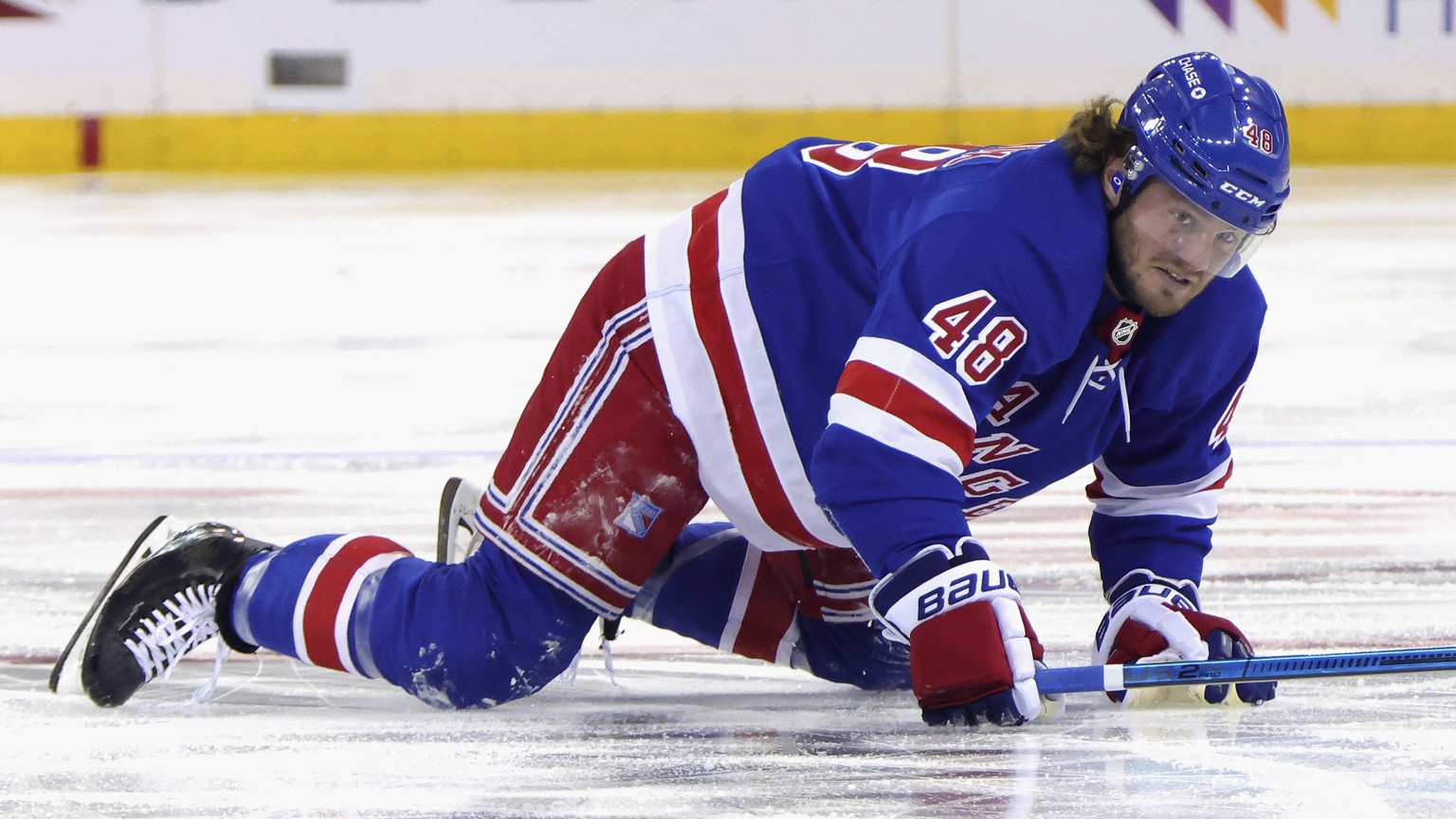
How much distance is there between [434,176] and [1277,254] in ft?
13.8

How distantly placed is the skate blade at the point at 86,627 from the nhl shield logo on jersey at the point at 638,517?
65 centimetres

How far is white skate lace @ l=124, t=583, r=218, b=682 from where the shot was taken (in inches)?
95.6

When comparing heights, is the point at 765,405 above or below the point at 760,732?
above

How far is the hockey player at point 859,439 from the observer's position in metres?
1.98

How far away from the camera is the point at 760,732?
2.30 meters

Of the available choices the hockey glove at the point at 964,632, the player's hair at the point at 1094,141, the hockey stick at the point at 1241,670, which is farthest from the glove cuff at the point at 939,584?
the player's hair at the point at 1094,141

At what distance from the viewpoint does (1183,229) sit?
203 cm

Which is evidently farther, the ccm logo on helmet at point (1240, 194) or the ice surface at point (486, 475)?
the ice surface at point (486, 475)

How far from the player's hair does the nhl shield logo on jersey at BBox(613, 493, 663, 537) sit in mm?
657

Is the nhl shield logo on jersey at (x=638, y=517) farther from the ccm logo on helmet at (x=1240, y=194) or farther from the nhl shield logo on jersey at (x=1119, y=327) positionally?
the ccm logo on helmet at (x=1240, y=194)

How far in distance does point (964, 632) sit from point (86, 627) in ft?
3.77

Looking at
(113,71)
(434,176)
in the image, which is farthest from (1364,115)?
(113,71)

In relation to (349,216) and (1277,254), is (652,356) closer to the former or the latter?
(1277,254)

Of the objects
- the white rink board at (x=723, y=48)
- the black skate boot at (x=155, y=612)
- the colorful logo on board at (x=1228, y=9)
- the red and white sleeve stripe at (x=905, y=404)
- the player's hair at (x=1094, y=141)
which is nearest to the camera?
the red and white sleeve stripe at (x=905, y=404)
